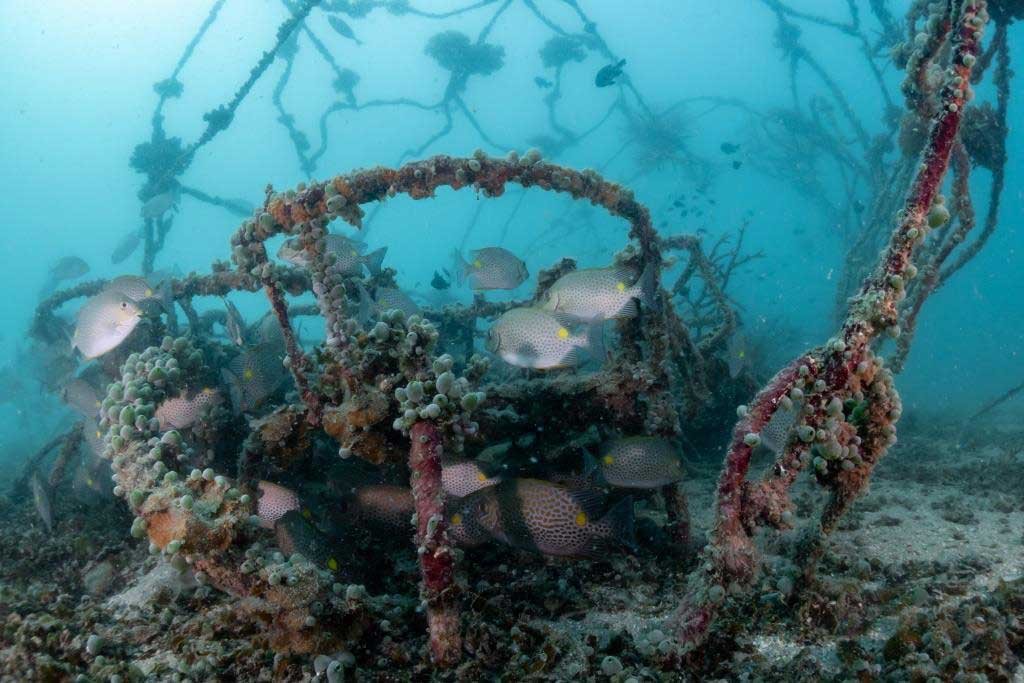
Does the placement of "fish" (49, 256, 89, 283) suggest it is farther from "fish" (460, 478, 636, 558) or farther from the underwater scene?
"fish" (460, 478, 636, 558)

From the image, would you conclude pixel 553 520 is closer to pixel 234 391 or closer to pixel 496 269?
pixel 496 269

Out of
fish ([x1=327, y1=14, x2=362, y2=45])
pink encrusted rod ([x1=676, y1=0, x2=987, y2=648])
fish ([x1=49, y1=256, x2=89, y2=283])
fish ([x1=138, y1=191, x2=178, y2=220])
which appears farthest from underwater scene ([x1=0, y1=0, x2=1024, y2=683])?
fish ([x1=327, y1=14, x2=362, y2=45])

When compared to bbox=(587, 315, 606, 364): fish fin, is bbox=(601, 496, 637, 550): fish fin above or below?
below

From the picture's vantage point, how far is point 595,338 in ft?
13.0

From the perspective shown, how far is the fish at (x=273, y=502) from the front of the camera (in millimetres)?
3689

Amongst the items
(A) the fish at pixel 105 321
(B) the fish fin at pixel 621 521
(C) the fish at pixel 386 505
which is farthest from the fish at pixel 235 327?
(B) the fish fin at pixel 621 521

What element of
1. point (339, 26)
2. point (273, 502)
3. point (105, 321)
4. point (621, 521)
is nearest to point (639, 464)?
point (621, 521)

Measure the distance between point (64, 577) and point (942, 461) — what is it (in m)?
9.90

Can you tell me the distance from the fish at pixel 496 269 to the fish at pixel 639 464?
2.03 meters

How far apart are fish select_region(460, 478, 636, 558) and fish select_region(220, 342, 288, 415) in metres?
2.22

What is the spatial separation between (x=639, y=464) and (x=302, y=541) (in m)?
2.23

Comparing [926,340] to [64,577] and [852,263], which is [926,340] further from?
[64,577]

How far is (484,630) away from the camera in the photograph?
2588 millimetres

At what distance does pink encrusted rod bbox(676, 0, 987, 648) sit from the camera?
222 cm
